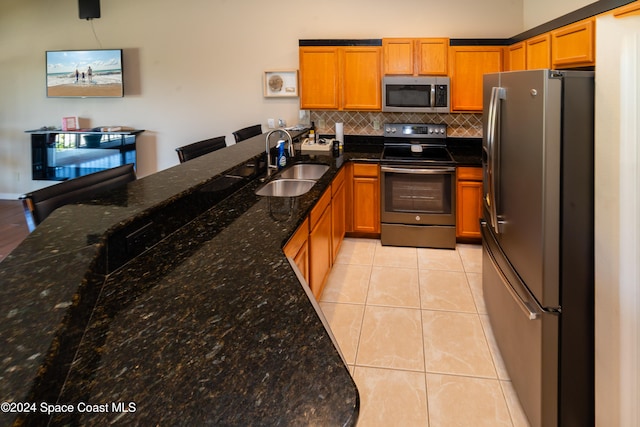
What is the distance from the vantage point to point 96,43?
561 cm

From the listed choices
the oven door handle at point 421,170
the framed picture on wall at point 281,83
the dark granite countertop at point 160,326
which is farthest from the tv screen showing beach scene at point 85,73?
the dark granite countertop at point 160,326

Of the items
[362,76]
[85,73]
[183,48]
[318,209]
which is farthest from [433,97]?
[85,73]

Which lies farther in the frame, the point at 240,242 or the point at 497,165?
the point at 497,165

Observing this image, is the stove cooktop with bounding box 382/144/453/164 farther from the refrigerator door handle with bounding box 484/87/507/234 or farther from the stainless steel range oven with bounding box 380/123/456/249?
the refrigerator door handle with bounding box 484/87/507/234

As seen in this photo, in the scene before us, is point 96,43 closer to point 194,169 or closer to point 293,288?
point 194,169

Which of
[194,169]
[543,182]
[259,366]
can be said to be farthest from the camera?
[194,169]

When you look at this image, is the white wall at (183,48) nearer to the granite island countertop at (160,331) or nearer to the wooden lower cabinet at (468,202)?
the wooden lower cabinet at (468,202)

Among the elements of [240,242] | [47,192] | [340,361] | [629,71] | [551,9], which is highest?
[551,9]

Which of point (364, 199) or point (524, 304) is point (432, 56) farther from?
point (524, 304)

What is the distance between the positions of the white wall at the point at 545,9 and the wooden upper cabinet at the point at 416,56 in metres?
0.92

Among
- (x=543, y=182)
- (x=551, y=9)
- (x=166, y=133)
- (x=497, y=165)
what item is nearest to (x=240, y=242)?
(x=543, y=182)

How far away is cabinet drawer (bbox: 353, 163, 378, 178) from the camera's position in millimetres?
4332

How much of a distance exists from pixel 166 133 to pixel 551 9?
4.66 metres

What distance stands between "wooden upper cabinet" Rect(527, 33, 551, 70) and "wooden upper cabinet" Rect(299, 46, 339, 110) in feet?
6.09
